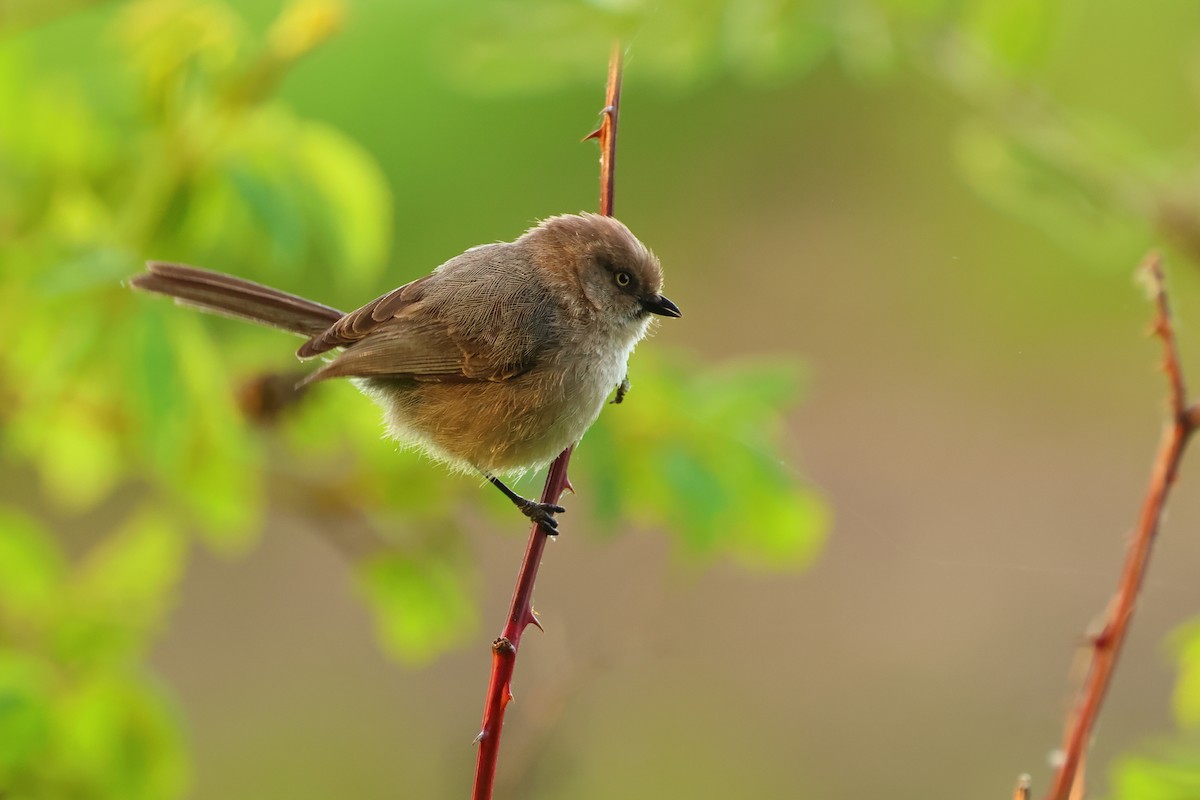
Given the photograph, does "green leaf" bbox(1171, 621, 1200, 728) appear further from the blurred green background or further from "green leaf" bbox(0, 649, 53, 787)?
"green leaf" bbox(0, 649, 53, 787)

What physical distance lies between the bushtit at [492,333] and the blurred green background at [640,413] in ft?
0.52

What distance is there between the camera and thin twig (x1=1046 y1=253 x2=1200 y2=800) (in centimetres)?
Result: 148

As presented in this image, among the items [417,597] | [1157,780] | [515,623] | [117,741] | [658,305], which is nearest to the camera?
[515,623]

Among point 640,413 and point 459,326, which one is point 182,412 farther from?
point 640,413

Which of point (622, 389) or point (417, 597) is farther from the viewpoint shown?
point (417, 597)

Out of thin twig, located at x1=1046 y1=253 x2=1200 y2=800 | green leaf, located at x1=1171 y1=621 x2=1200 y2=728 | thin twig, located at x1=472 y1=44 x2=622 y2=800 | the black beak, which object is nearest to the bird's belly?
the black beak

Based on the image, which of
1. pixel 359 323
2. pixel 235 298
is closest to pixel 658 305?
pixel 359 323

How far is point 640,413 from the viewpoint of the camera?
8.73ft

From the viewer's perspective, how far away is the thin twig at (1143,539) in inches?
58.2

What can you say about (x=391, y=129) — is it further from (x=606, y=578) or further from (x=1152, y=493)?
(x=1152, y=493)

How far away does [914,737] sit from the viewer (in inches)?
215

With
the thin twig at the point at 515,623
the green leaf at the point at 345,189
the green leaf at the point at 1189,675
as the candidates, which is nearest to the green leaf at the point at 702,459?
the green leaf at the point at 345,189

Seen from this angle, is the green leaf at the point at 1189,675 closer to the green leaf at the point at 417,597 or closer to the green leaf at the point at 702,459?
the green leaf at the point at 702,459

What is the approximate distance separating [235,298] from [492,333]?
552mm
